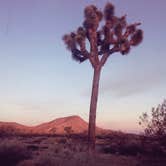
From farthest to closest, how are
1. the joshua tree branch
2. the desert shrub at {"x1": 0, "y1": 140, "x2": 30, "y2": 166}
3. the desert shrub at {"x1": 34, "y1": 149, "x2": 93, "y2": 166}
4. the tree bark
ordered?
the joshua tree branch, the tree bark, the desert shrub at {"x1": 0, "y1": 140, "x2": 30, "y2": 166}, the desert shrub at {"x1": 34, "y1": 149, "x2": 93, "y2": 166}

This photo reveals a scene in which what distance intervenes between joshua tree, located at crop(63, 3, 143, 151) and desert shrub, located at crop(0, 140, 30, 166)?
13.4 ft

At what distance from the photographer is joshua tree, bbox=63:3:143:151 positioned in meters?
15.8

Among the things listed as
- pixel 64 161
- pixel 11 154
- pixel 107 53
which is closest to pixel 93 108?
pixel 107 53

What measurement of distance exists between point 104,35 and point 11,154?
7796 millimetres

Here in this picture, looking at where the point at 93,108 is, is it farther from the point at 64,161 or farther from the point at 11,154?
the point at 64,161

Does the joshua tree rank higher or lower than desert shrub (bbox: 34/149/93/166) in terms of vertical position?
higher

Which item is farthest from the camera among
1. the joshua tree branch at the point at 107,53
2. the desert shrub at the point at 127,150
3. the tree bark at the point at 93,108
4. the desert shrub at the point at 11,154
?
the joshua tree branch at the point at 107,53

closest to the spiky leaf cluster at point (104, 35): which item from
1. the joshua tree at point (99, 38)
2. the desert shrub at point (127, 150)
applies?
the joshua tree at point (99, 38)

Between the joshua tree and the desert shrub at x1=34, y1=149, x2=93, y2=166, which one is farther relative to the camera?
the joshua tree

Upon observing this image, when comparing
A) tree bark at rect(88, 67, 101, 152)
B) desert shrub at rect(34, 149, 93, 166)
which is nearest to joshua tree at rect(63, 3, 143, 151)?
tree bark at rect(88, 67, 101, 152)

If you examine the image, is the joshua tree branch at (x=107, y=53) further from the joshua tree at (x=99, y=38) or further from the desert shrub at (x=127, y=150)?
the desert shrub at (x=127, y=150)

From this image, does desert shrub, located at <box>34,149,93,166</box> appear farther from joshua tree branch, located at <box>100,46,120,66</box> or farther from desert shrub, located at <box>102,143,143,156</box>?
joshua tree branch, located at <box>100,46,120,66</box>

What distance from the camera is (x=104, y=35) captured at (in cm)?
1638

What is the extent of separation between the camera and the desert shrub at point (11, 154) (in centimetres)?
1156
